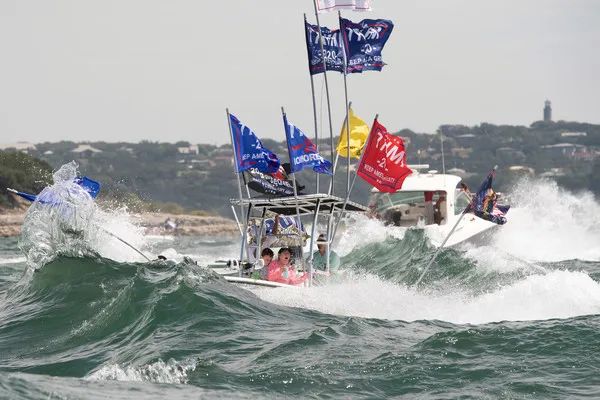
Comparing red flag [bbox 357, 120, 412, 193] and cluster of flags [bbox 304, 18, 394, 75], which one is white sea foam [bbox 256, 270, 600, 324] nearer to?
red flag [bbox 357, 120, 412, 193]

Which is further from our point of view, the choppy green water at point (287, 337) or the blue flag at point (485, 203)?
the blue flag at point (485, 203)

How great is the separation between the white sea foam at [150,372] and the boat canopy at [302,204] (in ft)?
25.2

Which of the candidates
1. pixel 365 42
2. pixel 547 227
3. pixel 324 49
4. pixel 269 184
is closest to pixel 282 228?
pixel 269 184

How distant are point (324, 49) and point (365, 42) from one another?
784 millimetres

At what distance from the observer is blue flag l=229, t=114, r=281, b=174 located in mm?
18922

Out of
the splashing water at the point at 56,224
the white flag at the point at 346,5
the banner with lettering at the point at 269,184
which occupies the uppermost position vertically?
the white flag at the point at 346,5

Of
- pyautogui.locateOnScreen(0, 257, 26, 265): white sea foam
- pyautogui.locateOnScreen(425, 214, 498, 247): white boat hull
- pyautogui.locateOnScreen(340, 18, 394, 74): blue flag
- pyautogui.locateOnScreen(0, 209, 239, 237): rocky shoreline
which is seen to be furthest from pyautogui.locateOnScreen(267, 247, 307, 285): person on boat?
pyautogui.locateOnScreen(0, 209, 239, 237): rocky shoreline

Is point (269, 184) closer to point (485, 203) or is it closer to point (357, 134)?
point (485, 203)

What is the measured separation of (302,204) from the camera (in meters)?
19.8

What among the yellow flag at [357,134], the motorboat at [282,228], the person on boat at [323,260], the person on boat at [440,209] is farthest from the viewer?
the person on boat at [440,209]

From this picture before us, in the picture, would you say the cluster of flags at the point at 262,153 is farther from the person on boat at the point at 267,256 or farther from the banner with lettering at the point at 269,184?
the person on boat at the point at 267,256

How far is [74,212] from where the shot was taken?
62.3 feet

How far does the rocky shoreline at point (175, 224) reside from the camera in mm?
72938

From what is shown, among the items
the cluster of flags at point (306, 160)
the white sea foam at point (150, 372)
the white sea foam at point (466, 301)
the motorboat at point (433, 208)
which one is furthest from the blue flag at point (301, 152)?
the motorboat at point (433, 208)
